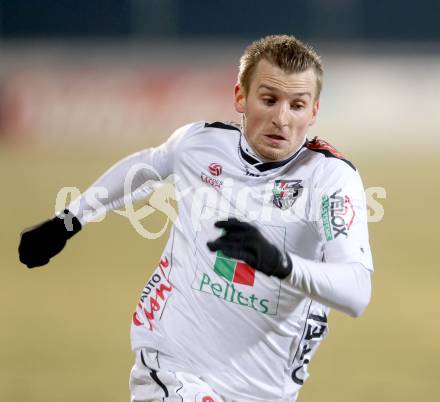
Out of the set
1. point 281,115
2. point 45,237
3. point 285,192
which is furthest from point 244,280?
point 45,237

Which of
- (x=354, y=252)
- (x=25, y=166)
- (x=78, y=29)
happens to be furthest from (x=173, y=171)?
(x=78, y=29)

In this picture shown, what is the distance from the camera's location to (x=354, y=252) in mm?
3180

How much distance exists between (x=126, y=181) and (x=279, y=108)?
41.2 inches

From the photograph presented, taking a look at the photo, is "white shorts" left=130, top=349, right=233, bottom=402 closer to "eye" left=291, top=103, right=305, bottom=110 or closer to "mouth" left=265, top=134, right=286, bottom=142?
"mouth" left=265, top=134, right=286, bottom=142

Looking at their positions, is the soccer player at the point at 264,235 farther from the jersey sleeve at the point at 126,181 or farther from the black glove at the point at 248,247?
the black glove at the point at 248,247

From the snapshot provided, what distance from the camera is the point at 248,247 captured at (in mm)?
2822

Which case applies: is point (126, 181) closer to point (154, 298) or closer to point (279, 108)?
point (154, 298)

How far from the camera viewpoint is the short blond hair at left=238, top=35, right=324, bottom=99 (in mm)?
3531

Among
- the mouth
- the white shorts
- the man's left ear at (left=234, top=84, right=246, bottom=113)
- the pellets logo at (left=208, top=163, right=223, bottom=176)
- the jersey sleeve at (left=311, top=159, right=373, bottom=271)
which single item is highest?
the man's left ear at (left=234, top=84, right=246, bottom=113)

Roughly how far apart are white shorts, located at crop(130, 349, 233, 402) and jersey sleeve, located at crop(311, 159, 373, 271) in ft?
2.29

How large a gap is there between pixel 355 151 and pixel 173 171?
13.1 metres

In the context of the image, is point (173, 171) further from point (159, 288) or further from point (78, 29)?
point (78, 29)

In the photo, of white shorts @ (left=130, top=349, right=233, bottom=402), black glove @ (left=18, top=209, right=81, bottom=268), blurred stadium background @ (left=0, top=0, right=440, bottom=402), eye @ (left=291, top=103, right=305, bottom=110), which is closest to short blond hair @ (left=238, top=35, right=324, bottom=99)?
eye @ (left=291, top=103, right=305, bottom=110)

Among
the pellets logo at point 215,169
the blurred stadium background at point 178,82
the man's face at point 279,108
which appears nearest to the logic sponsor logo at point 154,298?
the pellets logo at point 215,169
